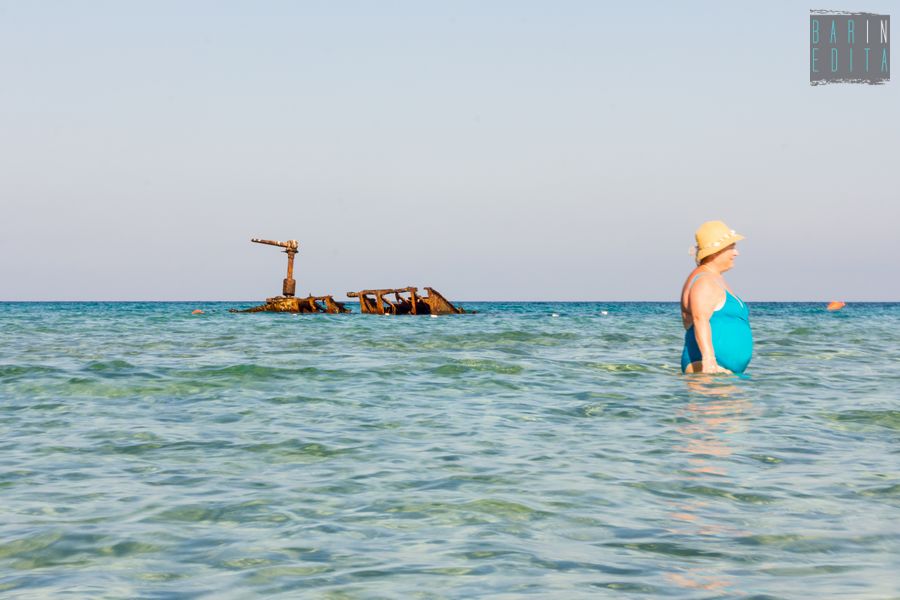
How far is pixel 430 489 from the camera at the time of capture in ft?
17.2

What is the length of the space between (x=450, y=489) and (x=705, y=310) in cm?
463

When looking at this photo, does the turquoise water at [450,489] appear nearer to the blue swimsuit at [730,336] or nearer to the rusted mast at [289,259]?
the blue swimsuit at [730,336]

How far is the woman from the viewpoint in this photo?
9.09 m

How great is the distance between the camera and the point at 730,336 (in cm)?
938

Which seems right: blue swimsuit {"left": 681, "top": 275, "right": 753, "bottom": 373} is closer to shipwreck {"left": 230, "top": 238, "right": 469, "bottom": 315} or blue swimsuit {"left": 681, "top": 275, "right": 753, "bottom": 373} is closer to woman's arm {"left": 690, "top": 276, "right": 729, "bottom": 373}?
woman's arm {"left": 690, "top": 276, "right": 729, "bottom": 373}

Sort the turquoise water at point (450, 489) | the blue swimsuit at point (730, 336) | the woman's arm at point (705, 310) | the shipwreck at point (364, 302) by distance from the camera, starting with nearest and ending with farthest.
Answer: the turquoise water at point (450, 489) → the woman's arm at point (705, 310) → the blue swimsuit at point (730, 336) → the shipwreck at point (364, 302)

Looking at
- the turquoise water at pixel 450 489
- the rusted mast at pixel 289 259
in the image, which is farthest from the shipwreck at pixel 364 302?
the turquoise water at pixel 450 489

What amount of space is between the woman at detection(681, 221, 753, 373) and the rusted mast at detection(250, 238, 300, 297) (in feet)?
135

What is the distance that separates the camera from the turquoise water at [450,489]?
366 centimetres

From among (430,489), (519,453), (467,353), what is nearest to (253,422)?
(519,453)

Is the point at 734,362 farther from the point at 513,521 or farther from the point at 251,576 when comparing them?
the point at 251,576

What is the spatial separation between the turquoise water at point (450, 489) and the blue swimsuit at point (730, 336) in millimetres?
294

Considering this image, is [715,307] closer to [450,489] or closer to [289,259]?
[450,489]

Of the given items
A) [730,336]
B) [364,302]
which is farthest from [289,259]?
[730,336]
